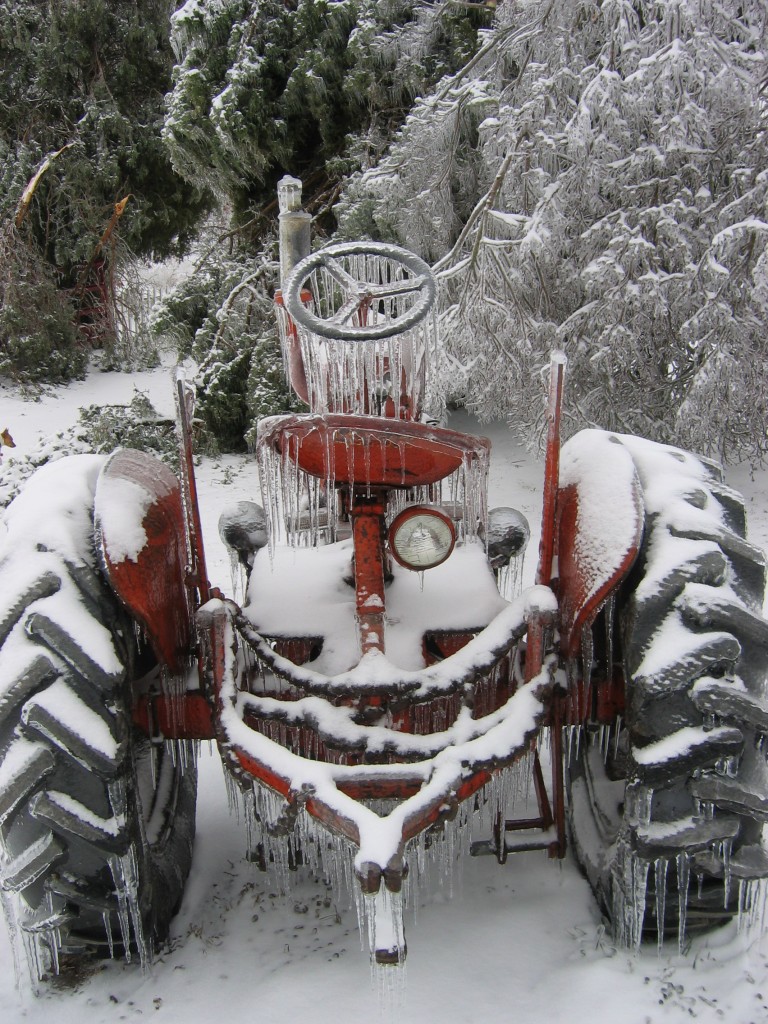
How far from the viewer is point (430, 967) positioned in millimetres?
1948

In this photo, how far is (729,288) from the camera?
5.48 meters

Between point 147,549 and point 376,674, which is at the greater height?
point 147,549

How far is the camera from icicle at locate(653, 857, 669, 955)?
1.84 metres

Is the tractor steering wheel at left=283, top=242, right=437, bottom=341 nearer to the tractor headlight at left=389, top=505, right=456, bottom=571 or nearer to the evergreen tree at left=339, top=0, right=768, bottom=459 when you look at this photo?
the tractor headlight at left=389, top=505, right=456, bottom=571

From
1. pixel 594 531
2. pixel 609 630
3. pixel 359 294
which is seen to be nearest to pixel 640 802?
pixel 609 630

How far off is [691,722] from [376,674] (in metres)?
0.72

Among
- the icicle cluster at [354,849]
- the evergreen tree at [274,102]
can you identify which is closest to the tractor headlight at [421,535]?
the icicle cluster at [354,849]

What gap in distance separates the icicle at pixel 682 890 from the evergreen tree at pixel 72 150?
1177 cm

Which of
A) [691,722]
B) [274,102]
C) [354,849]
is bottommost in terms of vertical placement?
[354,849]

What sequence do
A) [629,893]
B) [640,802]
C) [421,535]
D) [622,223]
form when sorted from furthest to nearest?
[622,223] < [421,535] < [629,893] < [640,802]

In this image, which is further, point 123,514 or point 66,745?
point 123,514

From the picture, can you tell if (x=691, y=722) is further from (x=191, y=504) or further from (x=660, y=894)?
(x=191, y=504)

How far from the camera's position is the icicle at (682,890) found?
1.80m

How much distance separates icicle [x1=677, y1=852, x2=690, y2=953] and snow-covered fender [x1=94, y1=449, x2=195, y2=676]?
4.36 feet
